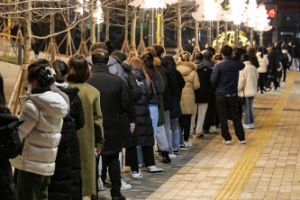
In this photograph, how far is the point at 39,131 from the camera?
723 centimetres

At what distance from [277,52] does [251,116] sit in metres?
14.1

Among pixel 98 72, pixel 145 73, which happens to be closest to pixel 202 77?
pixel 145 73

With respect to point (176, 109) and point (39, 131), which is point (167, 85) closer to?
point (176, 109)

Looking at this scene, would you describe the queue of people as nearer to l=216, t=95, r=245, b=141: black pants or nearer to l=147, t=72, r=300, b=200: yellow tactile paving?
l=216, t=95, r=245, b=141: black pants

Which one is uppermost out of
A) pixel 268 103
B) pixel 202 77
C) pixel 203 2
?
pixel 203 2

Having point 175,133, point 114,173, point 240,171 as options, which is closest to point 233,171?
point 240,171

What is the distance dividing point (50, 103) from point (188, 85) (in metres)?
8.52

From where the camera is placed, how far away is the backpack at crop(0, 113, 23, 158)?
233 inches

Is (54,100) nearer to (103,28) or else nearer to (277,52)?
(277,52)

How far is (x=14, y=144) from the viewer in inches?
236

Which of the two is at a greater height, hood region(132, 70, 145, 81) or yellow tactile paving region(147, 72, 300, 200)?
hood region(132, 70, 145, 81)

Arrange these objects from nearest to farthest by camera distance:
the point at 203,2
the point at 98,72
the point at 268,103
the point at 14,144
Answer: the point at 14,144, the point at 98,72, the point at 203,2, the point at 268,103

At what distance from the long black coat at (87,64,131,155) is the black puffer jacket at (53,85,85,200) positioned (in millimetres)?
1396

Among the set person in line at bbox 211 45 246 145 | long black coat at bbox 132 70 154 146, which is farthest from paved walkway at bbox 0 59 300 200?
person in line at bbox 211 45 246 145
